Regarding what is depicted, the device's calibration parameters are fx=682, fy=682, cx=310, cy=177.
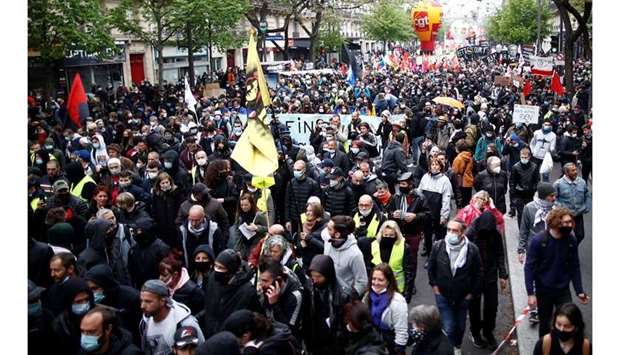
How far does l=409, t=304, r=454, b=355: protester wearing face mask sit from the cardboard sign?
10.8 meters

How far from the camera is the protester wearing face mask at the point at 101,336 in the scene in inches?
167

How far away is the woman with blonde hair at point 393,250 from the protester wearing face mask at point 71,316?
270cm

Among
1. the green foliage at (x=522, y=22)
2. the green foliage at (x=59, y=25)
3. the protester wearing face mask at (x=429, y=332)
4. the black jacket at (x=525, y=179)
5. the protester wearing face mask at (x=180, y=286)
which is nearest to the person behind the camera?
the protester wearing face mask at (x=429, y=332)

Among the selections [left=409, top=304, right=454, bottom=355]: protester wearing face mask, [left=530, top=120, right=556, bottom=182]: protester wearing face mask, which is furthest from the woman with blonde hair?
[left=530, top=120, right=556, bottom=182]: protester wearing face mask

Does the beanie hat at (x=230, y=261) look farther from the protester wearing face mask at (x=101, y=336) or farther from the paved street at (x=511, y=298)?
the paved street at (x=511, y=298)

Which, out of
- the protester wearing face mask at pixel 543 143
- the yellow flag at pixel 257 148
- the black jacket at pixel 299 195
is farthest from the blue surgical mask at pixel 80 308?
the protester wearing face mask at pixel 543 143

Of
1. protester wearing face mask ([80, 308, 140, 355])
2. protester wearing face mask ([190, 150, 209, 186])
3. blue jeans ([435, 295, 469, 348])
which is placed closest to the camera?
protester wearing face mask ([80, 308, 140, 355])

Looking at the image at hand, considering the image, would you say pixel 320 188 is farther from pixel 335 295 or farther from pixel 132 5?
pixel 132 5

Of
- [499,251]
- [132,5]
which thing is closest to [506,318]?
[499,251]

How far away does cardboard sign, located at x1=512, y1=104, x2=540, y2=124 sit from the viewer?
14422mm

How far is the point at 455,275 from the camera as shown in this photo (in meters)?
5.97

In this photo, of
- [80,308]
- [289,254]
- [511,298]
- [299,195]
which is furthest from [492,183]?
[80,308]

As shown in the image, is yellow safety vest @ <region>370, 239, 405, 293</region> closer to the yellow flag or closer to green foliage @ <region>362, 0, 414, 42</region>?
the yellow flag

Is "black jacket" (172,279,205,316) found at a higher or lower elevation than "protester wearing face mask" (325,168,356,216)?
lower
